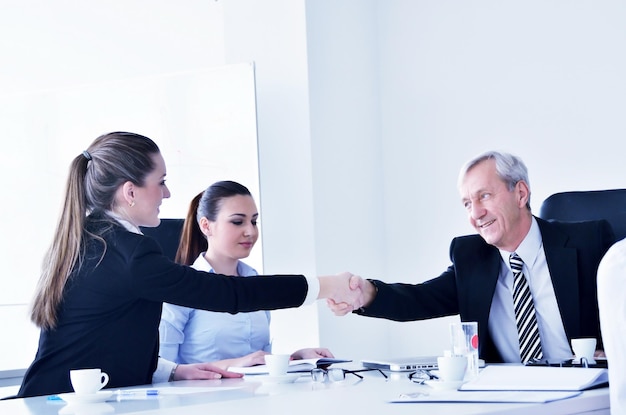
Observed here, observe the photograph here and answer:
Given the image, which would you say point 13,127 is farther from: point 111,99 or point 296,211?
point 296,211

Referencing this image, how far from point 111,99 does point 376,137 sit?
136 cm

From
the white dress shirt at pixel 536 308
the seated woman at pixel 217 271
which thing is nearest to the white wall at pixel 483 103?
the white dress shirt at pixel 536 308

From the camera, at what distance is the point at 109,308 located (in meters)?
2.26

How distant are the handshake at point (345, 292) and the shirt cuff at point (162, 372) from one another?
53cm

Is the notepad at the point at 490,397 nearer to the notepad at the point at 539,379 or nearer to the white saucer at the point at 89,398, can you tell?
the notepad at the point at 539,379

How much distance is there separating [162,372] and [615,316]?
1.36 metres

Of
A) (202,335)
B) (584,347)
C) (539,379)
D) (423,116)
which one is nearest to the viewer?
(539,379)

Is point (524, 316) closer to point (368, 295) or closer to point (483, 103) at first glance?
point (368, 295)

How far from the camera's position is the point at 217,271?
3.28m

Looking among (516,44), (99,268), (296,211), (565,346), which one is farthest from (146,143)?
(516,44)

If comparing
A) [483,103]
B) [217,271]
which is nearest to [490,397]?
[217,271]

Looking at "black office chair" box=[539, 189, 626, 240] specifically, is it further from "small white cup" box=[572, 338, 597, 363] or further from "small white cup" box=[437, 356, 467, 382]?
"small white cup" box=[437, 356, 467, 382]

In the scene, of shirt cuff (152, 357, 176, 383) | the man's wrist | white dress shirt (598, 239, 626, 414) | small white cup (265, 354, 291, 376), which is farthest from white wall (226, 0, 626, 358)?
white dress shirt (598, 239, 626, 414)

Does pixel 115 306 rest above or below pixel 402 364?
above
